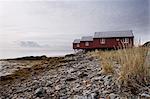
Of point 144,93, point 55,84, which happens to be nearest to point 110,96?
point 144,93

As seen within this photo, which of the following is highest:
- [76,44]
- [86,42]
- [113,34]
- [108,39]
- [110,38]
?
[113,34]

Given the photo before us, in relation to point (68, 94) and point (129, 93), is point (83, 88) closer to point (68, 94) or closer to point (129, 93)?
point (68, 94)

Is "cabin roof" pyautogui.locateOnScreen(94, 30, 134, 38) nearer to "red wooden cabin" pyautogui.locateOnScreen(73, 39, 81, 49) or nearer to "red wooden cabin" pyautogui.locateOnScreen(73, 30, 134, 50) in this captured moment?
"red wooden cabin" pyautogui.locateOnScreen(73, 30, 134, 50)

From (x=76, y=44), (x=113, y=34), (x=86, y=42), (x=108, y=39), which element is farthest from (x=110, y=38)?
(x=76, y=44)

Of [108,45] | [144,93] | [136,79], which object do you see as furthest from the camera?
[108,45]

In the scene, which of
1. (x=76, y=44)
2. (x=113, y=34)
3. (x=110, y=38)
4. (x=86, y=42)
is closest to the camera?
(x=110, y=38)

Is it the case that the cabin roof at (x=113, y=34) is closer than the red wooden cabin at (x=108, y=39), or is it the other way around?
the red wooden cabin at (x=108, y=39)

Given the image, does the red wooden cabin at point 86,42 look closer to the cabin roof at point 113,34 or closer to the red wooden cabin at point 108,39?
the red wooden cabin at point 108,39

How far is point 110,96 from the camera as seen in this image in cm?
861

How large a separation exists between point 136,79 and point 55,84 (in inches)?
151

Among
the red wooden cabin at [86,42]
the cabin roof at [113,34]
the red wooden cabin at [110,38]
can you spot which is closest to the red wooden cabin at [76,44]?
the red wooden cabin at [86,42]

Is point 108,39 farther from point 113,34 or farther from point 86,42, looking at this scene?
point 86,42

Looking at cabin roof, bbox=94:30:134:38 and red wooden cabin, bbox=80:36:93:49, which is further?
red wooden cabin, bbox=80:36:93:49

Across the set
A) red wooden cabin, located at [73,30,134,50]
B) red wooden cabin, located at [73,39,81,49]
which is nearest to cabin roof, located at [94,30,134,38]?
red wooden cabin, located at [73,30,134,50]
